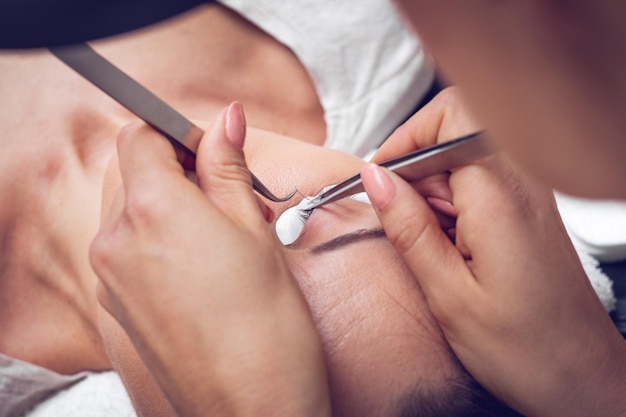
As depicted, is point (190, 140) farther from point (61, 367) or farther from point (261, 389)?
point (61, 367)

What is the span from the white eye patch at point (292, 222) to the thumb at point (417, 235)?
0.13m

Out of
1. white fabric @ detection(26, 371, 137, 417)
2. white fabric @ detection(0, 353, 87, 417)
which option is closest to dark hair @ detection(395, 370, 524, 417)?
white fabric @ detection(26, 371, 137, 417)

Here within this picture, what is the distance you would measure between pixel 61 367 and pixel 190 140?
703 millimetres

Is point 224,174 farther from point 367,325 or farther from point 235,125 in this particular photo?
point 367,325

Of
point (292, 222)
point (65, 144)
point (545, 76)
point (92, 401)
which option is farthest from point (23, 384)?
point (545, 76)

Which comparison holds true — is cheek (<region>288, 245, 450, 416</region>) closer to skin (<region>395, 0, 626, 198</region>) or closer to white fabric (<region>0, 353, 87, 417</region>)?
skin (<region>395, 0, 626, 198</region>)

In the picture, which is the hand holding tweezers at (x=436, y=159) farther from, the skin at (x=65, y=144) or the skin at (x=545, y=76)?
the skin at (x=65, y=144)

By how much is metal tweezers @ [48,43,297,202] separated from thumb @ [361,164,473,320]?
187mm

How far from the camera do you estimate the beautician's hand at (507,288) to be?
1.87 feet

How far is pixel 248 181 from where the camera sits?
55 cm

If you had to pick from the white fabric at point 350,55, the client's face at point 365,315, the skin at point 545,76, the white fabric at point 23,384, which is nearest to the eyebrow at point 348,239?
the client's face at point 365,315

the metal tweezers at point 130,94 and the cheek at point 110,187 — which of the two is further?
the cheek at point 110,187

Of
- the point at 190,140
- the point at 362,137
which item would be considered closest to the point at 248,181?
the point at 190,140

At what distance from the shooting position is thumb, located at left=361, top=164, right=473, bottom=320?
57 cm
